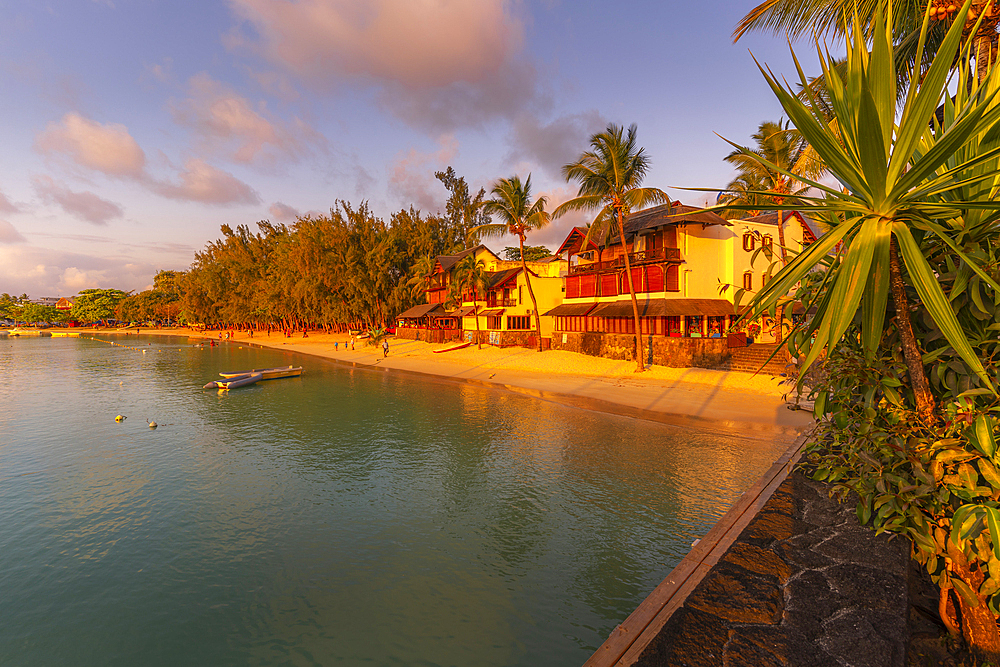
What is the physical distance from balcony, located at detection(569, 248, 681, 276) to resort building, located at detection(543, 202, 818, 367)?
0.24ft

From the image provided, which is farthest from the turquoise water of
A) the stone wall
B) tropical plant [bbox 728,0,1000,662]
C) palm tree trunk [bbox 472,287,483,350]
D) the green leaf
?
palm tree trunk [bbox 472,287,483,350]

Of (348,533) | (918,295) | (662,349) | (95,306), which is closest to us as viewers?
(918,295)

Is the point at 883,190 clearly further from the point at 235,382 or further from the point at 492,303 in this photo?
the point at 492,303

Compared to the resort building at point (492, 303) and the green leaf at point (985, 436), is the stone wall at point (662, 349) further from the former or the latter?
the green leaf at point (985, 436)

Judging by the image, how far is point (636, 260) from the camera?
113 feet

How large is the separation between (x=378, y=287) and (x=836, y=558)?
64101 millimetres

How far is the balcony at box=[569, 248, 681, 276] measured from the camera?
3241cm

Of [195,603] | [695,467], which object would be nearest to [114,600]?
[195,603]

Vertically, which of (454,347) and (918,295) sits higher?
(918,295)

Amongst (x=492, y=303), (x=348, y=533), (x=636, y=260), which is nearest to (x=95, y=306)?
(x=492, y=303)

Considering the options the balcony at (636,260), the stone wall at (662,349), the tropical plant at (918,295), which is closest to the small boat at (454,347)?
the stone wall at (662,349)

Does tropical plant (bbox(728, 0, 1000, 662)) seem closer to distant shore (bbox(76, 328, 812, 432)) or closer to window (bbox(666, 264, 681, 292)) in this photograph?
distant shore (bbox(76, 328, 812, 432))

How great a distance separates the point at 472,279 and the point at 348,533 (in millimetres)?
39280

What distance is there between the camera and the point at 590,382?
94.8ft
